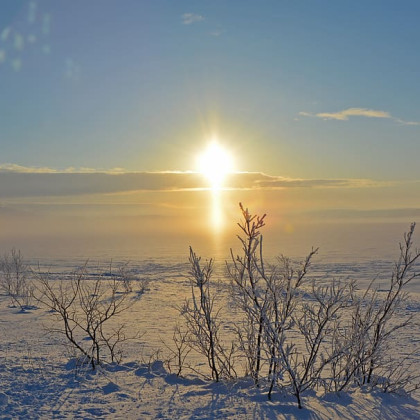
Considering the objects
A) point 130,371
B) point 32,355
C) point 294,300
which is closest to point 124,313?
point 32,355

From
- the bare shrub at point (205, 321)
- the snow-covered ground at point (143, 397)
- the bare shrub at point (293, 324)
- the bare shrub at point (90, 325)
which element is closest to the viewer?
the snow-covered ground at point (143, 397)

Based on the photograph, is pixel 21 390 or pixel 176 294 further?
pixel 176 294

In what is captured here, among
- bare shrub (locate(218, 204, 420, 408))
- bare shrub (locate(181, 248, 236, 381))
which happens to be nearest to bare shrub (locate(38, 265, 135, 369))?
bare shrub (locate(181, 248, 236, 381))

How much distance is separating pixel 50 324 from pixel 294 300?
936cm

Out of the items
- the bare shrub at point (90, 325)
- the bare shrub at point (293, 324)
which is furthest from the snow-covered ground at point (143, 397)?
the bare shrub at point (90, 325)

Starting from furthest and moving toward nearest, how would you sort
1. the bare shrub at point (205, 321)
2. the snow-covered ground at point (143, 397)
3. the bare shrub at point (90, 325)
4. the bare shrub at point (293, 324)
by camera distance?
the bare shrub at point (90, 325) → the bare shrub at point (205, 321) → the bare shrub at point (293, 324) → the snow-covered ground at point (143, 397)

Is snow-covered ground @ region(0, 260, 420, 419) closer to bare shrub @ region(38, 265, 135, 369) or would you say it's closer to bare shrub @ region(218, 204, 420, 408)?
bare shrub @ region(218, 204, 420, 408)

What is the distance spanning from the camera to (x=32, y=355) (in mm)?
7945

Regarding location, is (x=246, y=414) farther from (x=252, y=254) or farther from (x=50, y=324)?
(x=50, y=324)

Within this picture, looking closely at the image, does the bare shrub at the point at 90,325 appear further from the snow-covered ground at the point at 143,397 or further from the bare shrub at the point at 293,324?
the bare shrub at the point at 293,324

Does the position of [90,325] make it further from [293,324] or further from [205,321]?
[293,324]

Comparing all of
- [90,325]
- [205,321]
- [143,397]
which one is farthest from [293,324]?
[90,325]

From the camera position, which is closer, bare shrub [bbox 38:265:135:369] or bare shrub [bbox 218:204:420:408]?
bare shrub [bbox 218:204:420:408]

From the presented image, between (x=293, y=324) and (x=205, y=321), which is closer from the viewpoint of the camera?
(x=293, y=324)
